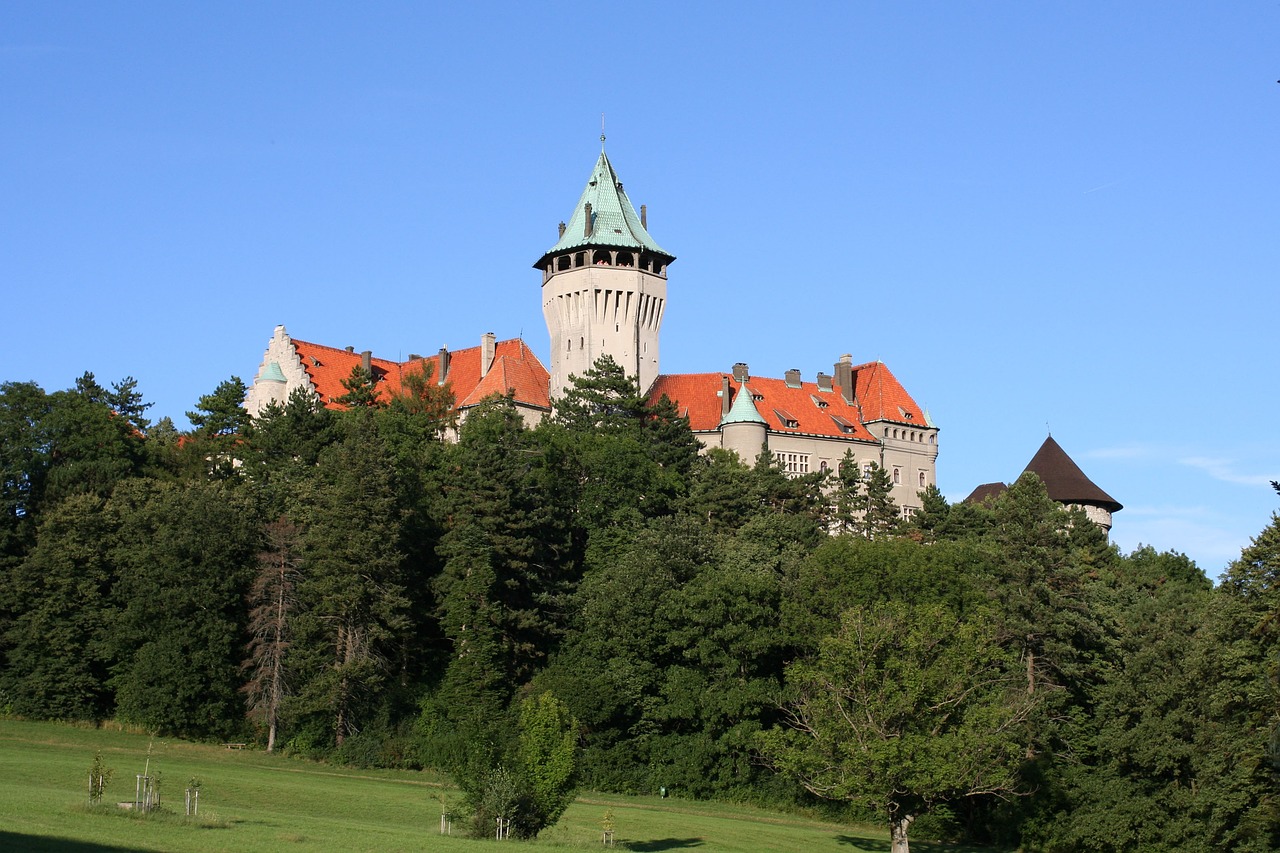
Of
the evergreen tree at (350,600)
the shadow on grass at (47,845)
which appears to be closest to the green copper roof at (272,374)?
the evergreen tree at (350,600)

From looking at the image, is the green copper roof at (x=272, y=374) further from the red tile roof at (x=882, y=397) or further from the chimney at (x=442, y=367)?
the red tile roof at (x=882, y=397)

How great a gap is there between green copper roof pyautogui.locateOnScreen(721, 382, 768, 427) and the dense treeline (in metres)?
17.1

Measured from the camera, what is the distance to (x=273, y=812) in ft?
134

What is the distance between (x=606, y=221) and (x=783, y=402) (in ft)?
46.8

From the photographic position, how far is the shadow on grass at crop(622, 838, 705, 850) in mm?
43031

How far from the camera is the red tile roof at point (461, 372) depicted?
84.1 m

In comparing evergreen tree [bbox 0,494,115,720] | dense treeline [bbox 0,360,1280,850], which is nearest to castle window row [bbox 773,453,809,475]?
dense treeline [bbox 0,360,1280,850]

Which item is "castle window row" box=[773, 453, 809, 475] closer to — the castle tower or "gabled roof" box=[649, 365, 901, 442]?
"gabled roof" box=[649, 365, 901, 442]

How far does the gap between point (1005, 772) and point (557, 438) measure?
30241mm

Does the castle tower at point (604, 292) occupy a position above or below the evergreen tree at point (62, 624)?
above

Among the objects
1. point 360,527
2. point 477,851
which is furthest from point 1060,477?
point 477,851

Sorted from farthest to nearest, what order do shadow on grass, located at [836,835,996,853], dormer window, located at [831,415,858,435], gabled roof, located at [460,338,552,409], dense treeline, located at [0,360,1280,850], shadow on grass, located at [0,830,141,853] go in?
1. dormer window, located at [831,415,858,435]
2. gabled roof, located at [460,338,552,409]
3. shadow on grass, located at [836,835,996,853]
4. dense treeline, located at [0,360,1280,850]
5. shadow on grass, located at [0,830,141,853]

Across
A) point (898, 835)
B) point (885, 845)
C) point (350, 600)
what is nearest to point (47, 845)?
point (898, 835)

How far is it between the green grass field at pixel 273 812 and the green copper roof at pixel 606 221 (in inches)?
1468
